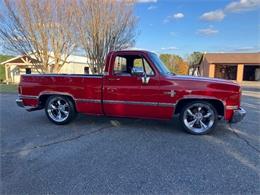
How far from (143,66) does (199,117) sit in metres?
1.84

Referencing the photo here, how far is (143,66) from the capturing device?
590cm

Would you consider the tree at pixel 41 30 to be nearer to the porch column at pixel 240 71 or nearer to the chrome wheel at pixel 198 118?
the chrome wheel at pixel 198 118

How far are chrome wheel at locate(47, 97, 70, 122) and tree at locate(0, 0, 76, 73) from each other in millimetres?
10040

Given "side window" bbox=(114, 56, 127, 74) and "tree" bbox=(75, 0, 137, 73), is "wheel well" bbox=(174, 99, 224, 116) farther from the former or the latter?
"tree" bbox=(75, 0, 137, 73)

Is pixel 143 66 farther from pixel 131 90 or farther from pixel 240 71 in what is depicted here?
pixel 240 71

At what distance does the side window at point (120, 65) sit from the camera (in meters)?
5.99

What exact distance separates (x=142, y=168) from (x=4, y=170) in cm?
220

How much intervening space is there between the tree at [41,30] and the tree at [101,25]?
932 mm

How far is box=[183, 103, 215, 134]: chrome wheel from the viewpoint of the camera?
18.0 feet

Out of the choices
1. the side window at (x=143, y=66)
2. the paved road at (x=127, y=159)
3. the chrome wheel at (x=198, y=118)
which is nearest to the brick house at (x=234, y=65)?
the paved road at (x=127, y=159)

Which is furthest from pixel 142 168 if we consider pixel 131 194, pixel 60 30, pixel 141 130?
pixel 60 30

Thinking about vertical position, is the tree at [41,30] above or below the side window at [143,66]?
above

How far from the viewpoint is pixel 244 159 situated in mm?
4148

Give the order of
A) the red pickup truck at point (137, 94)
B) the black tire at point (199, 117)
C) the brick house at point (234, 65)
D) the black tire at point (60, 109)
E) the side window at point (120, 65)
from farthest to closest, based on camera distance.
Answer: the brick house at point (234, 65) → the black tire at point (60, 109) → the side window at point (120, 65) → the black tire at point (199, 117) → the red pickup truck at point (137, 94)
